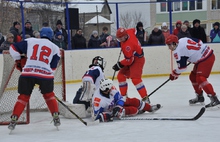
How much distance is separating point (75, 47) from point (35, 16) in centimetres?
108

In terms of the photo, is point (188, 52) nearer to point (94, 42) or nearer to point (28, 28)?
point (28, 28)

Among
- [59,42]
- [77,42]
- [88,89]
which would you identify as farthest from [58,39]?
[88,89]

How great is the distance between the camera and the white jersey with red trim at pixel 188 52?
5.63 metres

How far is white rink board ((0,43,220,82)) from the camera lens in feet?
31.0

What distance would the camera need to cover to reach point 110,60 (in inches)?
386

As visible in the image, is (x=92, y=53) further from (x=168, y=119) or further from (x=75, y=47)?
(x=168, y=119)

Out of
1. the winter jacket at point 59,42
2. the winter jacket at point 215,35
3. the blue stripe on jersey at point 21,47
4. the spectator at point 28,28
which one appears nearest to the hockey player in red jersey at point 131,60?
the blue stripe on jersey at point 21,47

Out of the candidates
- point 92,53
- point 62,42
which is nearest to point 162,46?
point 92,53

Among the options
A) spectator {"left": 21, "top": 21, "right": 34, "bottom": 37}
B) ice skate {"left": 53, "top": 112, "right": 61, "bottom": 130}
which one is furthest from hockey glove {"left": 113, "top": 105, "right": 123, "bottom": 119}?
spectator {"left": 21, "top": 21, "right": 34, "bottom": 37}

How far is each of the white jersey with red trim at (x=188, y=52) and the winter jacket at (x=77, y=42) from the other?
4198mm

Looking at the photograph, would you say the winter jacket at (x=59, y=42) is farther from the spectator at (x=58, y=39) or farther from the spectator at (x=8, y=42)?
the spectator at (x=8, y=42)

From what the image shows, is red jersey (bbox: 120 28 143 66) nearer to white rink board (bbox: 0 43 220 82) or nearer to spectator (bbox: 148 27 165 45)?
white rink board (bbox: 0 43 220 82)

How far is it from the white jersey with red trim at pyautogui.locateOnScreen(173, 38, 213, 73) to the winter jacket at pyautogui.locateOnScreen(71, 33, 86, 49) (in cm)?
420

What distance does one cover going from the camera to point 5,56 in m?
5.71
